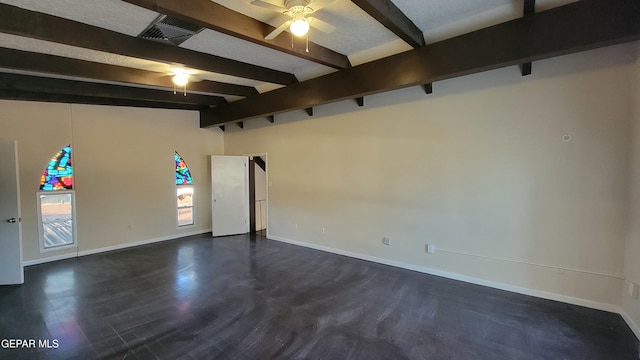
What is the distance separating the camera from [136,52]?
3232 mm

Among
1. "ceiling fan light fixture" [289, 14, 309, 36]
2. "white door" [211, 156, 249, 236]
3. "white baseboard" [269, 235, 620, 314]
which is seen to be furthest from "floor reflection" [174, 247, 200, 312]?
"ceiling fan light fixture" [289, 14, 309, 36]

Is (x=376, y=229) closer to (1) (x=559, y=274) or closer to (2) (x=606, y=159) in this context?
(1) (x=559, y=274)

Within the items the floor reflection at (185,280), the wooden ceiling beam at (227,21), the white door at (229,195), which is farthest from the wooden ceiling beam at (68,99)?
the wooden ceiling beam at (227,21)

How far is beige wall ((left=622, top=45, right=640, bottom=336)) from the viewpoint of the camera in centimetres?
271

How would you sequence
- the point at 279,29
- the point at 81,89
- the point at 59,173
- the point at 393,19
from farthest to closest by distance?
the point at 59,173, the point at 81,89, the point at 393,19, the point at 279,29

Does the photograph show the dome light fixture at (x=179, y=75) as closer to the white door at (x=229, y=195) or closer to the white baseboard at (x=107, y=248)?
the white door at (x=229, y=195)

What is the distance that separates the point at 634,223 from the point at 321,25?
376 centimetres

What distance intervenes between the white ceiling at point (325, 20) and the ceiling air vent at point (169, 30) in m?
0.07

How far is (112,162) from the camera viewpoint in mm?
5730

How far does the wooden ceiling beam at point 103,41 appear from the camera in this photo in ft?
8.32

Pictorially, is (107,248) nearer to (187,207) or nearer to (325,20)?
(187,207)

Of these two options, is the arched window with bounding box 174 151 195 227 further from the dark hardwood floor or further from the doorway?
the dark hardwood floor

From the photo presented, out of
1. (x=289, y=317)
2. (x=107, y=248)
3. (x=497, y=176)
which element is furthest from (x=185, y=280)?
(x=497, y=176)

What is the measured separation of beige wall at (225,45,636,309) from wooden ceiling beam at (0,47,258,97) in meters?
2.34
